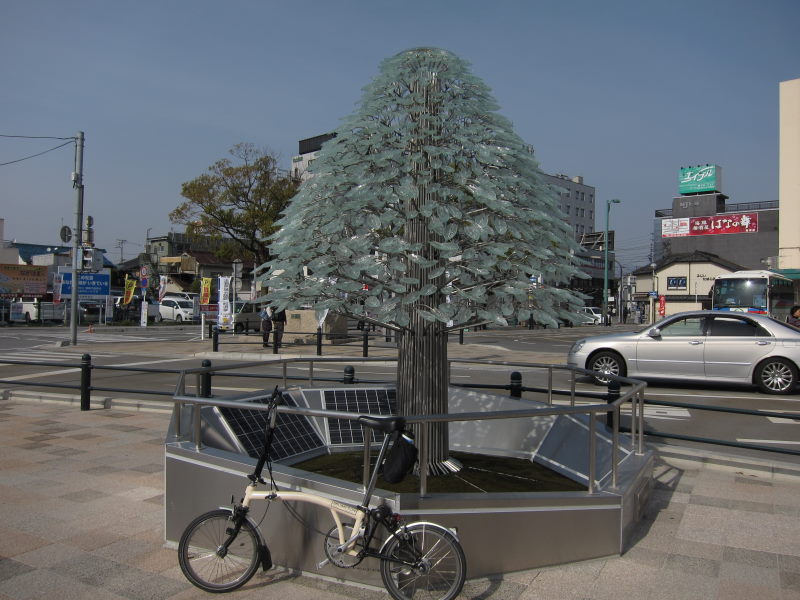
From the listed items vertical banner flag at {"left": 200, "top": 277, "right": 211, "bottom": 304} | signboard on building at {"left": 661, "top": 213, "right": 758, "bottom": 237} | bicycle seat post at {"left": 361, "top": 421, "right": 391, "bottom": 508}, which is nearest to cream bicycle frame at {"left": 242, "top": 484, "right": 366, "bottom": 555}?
bicycle seat post at {"left": 361, "top": 421, "right": 391, "bottom": 508}

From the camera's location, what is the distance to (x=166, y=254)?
84.8 m

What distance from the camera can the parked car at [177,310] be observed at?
4853 centimetres

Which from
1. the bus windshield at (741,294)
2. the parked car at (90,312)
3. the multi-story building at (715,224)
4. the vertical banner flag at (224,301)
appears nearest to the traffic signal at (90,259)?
the vertical banner flag at (224,301)

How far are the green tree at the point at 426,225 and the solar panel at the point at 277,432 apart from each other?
1.15 m

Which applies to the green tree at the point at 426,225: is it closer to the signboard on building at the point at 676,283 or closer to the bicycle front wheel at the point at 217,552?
the bicycle front wheel at the point at 217,552

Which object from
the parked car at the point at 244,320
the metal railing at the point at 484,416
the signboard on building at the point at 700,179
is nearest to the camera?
the metal railing at the point at 484,416

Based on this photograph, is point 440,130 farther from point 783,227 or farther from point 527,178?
point 783,227

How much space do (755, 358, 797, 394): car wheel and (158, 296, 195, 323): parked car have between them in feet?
140

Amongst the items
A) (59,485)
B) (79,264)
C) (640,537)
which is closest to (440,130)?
(640,537)

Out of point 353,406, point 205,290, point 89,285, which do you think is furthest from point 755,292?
point 89,285

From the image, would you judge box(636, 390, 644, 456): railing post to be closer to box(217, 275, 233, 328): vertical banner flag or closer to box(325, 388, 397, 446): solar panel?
box(325, 388, 397, 446): solar panel

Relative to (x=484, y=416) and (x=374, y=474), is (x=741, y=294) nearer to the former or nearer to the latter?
(x=484, y=416)

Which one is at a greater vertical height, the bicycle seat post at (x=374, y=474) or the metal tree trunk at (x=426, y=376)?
the metal tree trunk at (x=426, y=376)

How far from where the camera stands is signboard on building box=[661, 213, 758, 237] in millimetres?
71938
